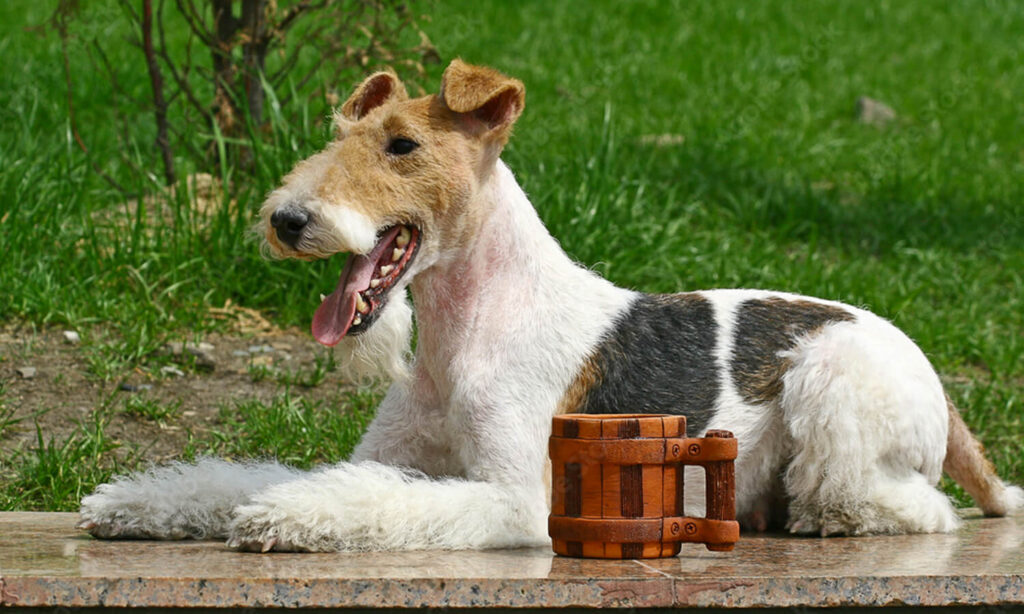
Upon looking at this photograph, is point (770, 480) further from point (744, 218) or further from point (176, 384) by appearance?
point (744, 218)

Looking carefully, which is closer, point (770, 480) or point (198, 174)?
point (770, 480)

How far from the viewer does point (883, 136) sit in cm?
1161

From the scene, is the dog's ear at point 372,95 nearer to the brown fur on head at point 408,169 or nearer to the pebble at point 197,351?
the brown fur on head at point 408,169

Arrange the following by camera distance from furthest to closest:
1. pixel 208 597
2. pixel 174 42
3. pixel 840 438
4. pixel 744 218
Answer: pixel 174 42 → pixel 744 218 → pixel 840 438 → pixel 208 597

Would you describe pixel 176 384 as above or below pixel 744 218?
below

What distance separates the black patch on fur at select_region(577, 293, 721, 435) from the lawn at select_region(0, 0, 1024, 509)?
38.8 inches

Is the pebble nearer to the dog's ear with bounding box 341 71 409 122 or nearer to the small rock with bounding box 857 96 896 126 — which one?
the dog's ear with bounding box 341 71 409 122

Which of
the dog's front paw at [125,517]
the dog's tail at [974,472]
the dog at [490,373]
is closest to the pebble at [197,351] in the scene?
the dog at [490,373]

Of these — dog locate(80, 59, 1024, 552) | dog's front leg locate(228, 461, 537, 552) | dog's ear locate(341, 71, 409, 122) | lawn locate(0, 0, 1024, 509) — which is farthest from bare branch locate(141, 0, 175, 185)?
dog's front leg locate(228, 461, 537, 552)

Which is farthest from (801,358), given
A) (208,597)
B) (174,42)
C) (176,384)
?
(174,42)

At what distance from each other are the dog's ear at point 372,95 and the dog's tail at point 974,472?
89.1 inches

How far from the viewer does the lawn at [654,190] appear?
652 centimetres

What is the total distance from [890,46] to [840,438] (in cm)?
1149

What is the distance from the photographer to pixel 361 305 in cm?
366
